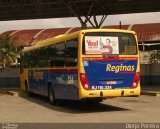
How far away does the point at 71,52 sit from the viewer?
1731cm

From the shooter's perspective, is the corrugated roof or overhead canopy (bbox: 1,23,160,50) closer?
overhead canopy (bbox: 1,23,160,50)

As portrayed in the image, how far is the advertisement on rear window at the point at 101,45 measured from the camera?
16.6 meters

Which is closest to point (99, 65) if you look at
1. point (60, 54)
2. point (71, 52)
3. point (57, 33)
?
point (71, 52)

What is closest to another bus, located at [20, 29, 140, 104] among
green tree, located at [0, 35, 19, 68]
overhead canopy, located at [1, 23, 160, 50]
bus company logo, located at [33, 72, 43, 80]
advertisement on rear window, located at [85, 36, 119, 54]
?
advertisement on rear window, located at [85, 36, 119, 54]

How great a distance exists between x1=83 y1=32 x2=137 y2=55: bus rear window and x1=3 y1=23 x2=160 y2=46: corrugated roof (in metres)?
42.5

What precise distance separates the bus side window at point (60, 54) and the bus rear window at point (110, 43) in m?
1.83

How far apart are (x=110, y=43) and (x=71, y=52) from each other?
4.88 feet

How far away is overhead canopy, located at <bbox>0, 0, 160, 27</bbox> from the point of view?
3194cm

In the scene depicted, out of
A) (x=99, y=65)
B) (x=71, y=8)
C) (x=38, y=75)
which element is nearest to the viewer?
(x=99, y=65)

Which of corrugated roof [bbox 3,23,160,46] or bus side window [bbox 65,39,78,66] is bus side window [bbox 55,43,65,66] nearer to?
bus side window [bbox 65,39,78,66]

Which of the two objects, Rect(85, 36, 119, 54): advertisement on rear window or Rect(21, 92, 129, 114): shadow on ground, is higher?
Rect(85, 36, 119, 54): advertisement on rear window

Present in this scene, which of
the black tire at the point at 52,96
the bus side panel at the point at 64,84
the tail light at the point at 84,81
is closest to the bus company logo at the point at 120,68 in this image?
the tail light at the point at 84,81

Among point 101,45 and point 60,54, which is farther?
point 60,54

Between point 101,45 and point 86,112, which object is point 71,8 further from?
point 86,112
